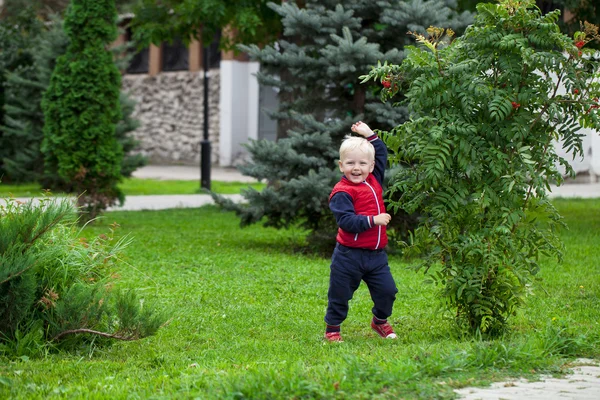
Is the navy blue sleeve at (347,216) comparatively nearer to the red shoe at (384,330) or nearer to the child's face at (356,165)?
the child's face at (356,165)

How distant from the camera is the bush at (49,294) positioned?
571 cm

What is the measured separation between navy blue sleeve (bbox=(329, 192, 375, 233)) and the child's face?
0.46ft

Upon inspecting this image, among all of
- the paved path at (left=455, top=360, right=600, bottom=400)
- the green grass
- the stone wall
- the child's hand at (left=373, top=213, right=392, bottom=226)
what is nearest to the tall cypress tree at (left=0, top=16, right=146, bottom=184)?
the green grass

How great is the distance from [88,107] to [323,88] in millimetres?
4081

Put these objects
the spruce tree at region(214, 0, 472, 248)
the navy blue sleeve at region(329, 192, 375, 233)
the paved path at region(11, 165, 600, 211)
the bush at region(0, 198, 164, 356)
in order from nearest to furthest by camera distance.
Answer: the bush at region(0, 198, 164, 356), the navy blue sleeve at region(329, 192, 375, 233), the spruce tree at region(214, 0, 472, 248), the paved path at region(11, 165, 600, 211)

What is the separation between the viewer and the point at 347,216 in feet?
21.2

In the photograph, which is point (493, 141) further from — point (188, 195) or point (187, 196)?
point (188, 195)

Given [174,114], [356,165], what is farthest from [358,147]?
[174,114]

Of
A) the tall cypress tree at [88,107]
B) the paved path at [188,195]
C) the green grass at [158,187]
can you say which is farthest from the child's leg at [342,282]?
the green grass at [158,187]

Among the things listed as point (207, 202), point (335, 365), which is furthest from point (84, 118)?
point (335, 365)

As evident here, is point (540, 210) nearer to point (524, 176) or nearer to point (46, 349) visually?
point (524, 176)

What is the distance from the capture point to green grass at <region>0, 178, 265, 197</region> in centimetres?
2116

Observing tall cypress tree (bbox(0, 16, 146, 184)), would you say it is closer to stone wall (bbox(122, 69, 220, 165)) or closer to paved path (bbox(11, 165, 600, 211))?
paved path (bbox(11, 165, 600, 211))

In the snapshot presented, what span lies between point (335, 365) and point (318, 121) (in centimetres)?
658
